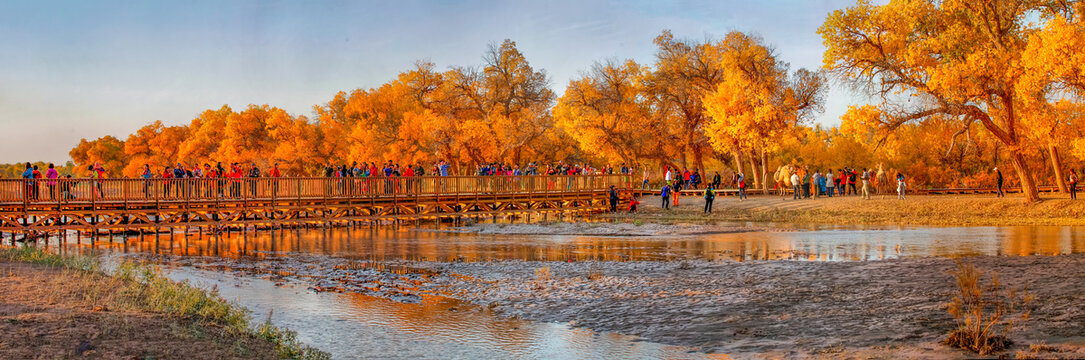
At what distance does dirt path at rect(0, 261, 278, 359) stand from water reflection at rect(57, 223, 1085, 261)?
33.4ft

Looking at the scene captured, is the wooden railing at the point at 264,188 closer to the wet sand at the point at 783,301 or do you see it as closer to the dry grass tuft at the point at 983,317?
the wet sand at the point at 783,301

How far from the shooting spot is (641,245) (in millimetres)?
22906

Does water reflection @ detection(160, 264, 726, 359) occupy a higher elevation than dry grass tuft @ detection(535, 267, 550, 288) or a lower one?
lower

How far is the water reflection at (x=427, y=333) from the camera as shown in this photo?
30.7 ft

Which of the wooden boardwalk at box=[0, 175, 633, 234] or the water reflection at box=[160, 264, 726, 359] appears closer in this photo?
the water reflection at box=[160, 264, 726, 359]

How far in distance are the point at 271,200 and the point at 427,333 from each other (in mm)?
24181

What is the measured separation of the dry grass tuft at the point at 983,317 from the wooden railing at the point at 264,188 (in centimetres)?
2763

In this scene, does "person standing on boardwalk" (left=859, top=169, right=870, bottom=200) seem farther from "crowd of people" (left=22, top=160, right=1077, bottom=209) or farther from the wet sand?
the wet sand

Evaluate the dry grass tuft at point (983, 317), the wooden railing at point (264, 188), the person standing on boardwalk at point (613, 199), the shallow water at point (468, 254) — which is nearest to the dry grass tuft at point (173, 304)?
the shallow water at point (468, 254)

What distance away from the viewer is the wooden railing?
90.7 feet

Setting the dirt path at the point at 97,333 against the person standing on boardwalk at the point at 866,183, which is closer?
the dirt path at the point at 97,333

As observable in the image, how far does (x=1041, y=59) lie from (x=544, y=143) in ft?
131

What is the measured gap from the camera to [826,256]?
18.1 metres

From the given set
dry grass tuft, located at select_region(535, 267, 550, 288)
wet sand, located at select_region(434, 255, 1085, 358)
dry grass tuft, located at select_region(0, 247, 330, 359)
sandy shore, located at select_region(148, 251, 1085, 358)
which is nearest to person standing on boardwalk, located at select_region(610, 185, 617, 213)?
sandy shore, located at select_region(148, 251, 1085, 358)
